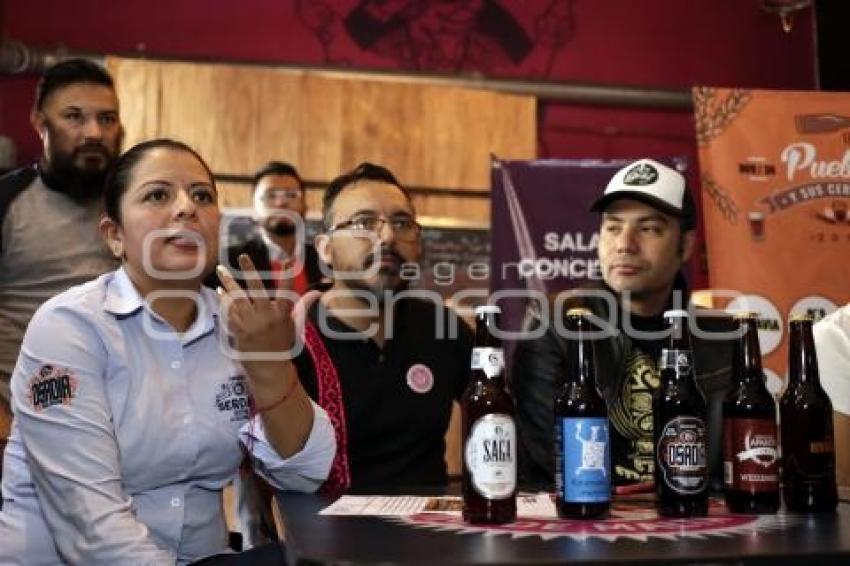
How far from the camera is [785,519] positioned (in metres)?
1.29

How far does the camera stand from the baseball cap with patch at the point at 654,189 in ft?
7.27

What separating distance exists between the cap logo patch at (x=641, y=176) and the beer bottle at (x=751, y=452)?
87cm

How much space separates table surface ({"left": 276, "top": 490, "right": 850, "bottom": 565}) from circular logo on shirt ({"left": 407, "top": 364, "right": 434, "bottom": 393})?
30.6 inches

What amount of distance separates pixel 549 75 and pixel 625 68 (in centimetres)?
41

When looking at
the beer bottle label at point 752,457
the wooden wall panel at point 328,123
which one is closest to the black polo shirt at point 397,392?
the beer bottle label at point 752,457

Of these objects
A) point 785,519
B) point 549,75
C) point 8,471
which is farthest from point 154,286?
point 549,75

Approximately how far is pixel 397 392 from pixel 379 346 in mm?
132

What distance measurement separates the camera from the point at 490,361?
134 centimetres

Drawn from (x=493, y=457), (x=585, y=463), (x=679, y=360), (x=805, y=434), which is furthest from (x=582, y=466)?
(x=805, y=434)

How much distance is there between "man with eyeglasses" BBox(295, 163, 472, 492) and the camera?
2.02m

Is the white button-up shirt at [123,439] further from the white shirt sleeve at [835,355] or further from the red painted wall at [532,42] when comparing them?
the red painted wall at [532,42]

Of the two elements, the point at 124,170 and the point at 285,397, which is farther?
the point at 124,170

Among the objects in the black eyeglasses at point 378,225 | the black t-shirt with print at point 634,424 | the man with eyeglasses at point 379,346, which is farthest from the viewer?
the black eyeglasses at point 378,225

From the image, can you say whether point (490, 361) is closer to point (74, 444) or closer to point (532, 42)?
point (74, 444)
